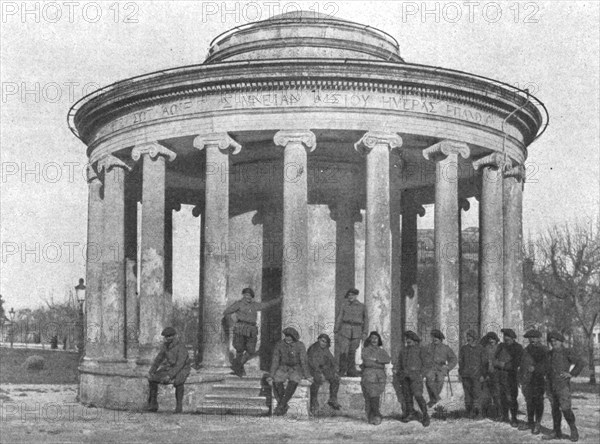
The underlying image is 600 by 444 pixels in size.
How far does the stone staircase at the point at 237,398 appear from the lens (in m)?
19.2

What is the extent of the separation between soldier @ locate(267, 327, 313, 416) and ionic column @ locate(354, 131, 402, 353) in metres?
2.89

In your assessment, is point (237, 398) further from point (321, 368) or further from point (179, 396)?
point (321, 368)

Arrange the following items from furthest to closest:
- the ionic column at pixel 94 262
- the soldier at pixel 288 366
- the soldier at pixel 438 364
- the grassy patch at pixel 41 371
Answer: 1. the grassy patch at pixel 41 371
2. the ionic column at pixel 94 262
3. the soldier at pixel 438 364
4. the soldier at pixel 288 366

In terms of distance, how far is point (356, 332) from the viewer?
20.5 m

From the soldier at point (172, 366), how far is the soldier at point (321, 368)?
2871 mm

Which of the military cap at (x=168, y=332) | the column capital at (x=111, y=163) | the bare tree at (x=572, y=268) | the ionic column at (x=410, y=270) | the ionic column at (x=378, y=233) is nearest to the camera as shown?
the military cap at (x=168, y=332)

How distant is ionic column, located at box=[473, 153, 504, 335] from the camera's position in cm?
2327

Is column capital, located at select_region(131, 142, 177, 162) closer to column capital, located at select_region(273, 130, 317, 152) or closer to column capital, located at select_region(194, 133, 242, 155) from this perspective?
column capital, located at select_region(194, 133, 242, 155)

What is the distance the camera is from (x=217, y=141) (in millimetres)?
21766

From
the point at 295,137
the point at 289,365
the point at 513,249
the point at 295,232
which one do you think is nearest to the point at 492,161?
the point at 513,249

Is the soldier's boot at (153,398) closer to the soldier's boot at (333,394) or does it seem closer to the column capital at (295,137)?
the soldier's boot at (333,394)

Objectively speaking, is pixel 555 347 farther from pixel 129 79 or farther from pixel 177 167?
pixel 177 167

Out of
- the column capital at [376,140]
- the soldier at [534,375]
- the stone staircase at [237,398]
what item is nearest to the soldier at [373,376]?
the stone staircase at [237,398]

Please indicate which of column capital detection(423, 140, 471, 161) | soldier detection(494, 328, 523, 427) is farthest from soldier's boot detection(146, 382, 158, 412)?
column capital detection(423, 140, 471, 161)
